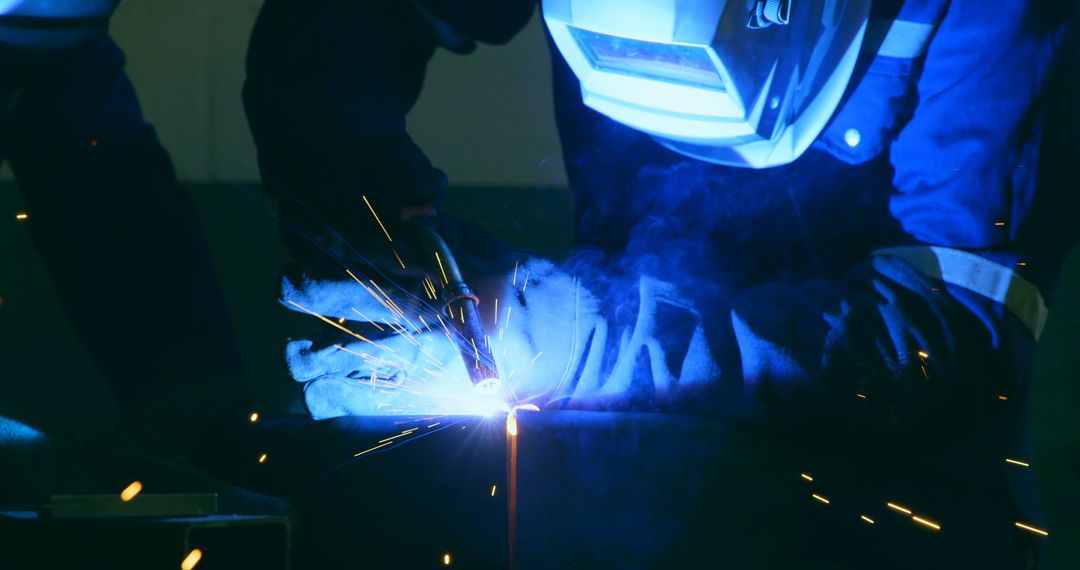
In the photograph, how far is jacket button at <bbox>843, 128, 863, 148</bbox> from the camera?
1.40 meters

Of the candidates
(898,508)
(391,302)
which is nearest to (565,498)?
(391,302)

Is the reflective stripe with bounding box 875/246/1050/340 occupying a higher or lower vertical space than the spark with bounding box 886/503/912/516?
higher

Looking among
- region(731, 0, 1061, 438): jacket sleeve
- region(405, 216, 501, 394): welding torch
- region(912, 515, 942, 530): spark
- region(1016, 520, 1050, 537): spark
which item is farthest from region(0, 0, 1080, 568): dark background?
region(1016, 520, 1050, 537): spark

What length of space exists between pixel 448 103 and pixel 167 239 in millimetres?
512

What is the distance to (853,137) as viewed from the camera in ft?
4.60

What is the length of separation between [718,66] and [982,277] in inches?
19.6

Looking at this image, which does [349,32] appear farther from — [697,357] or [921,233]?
[921,233]

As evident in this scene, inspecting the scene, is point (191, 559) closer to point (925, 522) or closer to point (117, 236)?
point (117, 236)

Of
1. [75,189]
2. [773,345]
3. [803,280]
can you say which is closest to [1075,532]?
[803,280]

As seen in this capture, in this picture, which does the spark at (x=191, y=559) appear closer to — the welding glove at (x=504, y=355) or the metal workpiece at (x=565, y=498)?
the metal workpiece at (x=565, y=498)

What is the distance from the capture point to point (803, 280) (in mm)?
1447

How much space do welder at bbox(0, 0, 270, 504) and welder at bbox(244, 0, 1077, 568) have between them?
191 mm

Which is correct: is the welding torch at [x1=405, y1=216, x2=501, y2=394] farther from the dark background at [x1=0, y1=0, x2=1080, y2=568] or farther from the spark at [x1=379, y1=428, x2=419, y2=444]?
the dark background at [x1=0, y1=0, x2=1080, y2=568]

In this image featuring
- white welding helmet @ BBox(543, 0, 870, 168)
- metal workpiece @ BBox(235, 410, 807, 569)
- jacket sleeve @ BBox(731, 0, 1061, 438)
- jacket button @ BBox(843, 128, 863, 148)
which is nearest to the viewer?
metal workpiece @ BBox(235, 410, 807, 569)
